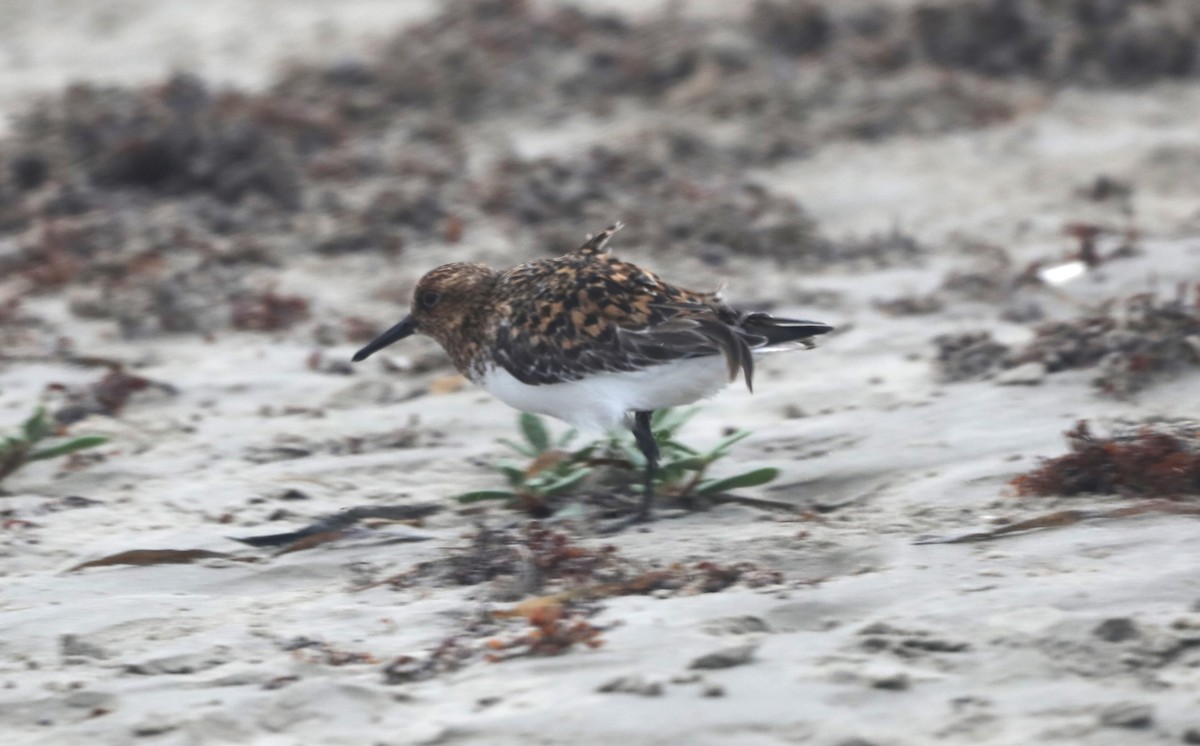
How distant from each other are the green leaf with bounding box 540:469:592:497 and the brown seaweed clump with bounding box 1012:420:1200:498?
1.43 meters

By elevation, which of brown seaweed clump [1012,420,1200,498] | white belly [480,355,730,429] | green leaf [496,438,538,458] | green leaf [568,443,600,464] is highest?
white belly [480,355,730,429]

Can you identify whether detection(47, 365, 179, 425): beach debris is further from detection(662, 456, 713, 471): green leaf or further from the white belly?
detection(662, 456, 713, 471): green leaf

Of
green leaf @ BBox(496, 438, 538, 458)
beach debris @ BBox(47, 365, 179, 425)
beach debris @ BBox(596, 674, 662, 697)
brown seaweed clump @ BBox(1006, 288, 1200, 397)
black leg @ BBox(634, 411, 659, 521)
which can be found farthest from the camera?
beach debris @ BBox(47, 365, 179, 425)

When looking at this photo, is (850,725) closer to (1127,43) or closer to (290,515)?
(290,515)

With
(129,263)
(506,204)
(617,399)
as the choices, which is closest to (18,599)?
(617,399)

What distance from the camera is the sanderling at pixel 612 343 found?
5.26m

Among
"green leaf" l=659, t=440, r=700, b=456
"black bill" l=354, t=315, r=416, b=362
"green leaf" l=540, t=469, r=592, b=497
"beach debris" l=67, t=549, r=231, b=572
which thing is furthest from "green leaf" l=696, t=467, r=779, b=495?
"beach debris" l=67, t=549, r=231, b=572

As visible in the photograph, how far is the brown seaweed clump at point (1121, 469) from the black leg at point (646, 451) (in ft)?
3.80

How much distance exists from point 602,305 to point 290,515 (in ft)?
4.17

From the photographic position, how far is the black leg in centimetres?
543

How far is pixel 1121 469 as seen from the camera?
505 cm

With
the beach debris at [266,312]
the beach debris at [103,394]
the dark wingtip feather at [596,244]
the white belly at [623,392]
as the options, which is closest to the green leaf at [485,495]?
the white belly at [623,392]

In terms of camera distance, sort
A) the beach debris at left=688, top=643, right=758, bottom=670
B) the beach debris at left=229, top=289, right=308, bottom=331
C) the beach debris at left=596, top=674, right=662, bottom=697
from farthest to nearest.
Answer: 1. the beach debris at left=229, top=289, right=308, bottom=331
2. the beach debris at left=688, top=643, right=758, bottom=670
3. the beach debris at left=596, top=674, right=662, bottom=697

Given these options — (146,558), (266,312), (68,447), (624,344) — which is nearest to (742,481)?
(624,344)
